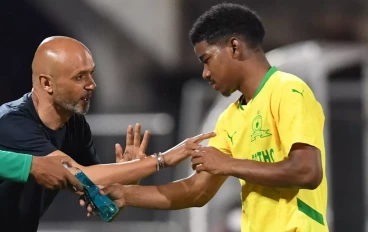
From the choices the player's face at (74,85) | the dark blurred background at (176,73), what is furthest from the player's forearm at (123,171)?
the dark blurred background at (176,73)

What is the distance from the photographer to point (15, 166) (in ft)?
8.61

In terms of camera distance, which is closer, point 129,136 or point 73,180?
point 73,180

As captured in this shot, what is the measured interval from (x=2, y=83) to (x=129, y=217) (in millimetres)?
1135

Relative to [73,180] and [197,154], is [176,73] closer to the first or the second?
[73,180]

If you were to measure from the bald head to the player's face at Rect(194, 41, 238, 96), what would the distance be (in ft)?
1.56

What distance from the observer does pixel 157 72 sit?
17.5 feet

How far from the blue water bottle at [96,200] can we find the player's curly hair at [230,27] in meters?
0.57

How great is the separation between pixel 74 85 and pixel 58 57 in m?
0.11

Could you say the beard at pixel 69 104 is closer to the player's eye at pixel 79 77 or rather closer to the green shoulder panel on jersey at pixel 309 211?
the player's eye at pixel 79 77

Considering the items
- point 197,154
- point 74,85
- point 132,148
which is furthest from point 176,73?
point 197,154

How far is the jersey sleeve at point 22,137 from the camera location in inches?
107

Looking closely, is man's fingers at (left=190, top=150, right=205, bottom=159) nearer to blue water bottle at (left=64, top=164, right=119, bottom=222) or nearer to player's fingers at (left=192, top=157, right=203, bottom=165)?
player's fingers at (left=192, top=157, right=203, bottom=165)

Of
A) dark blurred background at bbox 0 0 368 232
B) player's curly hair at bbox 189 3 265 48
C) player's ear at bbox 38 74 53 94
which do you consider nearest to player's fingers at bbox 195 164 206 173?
player's curly hair at bbox 189 3 265 48

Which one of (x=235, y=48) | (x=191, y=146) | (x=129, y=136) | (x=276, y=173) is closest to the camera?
(x=276, y=173)
